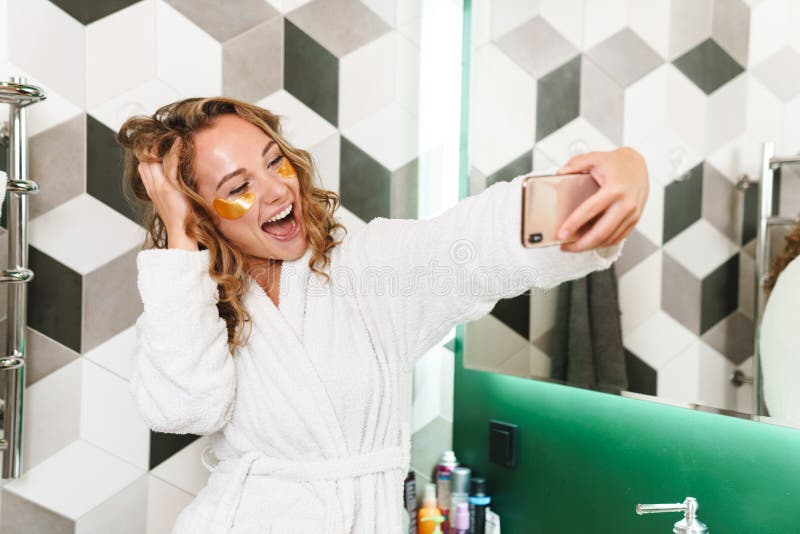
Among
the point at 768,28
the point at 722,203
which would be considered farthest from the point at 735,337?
the point at 768,28

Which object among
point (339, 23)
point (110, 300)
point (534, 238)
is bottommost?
point (110, 300)

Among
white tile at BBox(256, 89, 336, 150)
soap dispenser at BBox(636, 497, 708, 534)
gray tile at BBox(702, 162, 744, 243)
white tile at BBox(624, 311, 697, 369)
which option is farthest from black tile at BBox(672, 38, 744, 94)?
white tile at BBox(256, 89, 336, 150)

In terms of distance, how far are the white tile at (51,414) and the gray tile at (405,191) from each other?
2.59ft

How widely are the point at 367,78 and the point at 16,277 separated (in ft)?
2.90

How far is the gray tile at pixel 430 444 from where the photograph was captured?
1.69m

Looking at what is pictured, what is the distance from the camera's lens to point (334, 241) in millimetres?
1153

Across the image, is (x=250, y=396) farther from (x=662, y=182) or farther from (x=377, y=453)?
(x=662, y=182)

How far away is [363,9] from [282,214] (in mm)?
778

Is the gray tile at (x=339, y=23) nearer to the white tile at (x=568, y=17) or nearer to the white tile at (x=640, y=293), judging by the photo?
the white tile at (x=568, y=17)

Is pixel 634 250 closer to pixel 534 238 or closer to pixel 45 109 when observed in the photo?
pixel 534 238

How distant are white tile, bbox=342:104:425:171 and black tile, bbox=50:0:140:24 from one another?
0.54m

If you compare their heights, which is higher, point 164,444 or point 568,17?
point 568,17

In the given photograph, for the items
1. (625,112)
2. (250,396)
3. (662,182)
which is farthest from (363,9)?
(250,396)

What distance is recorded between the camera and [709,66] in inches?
40.4
